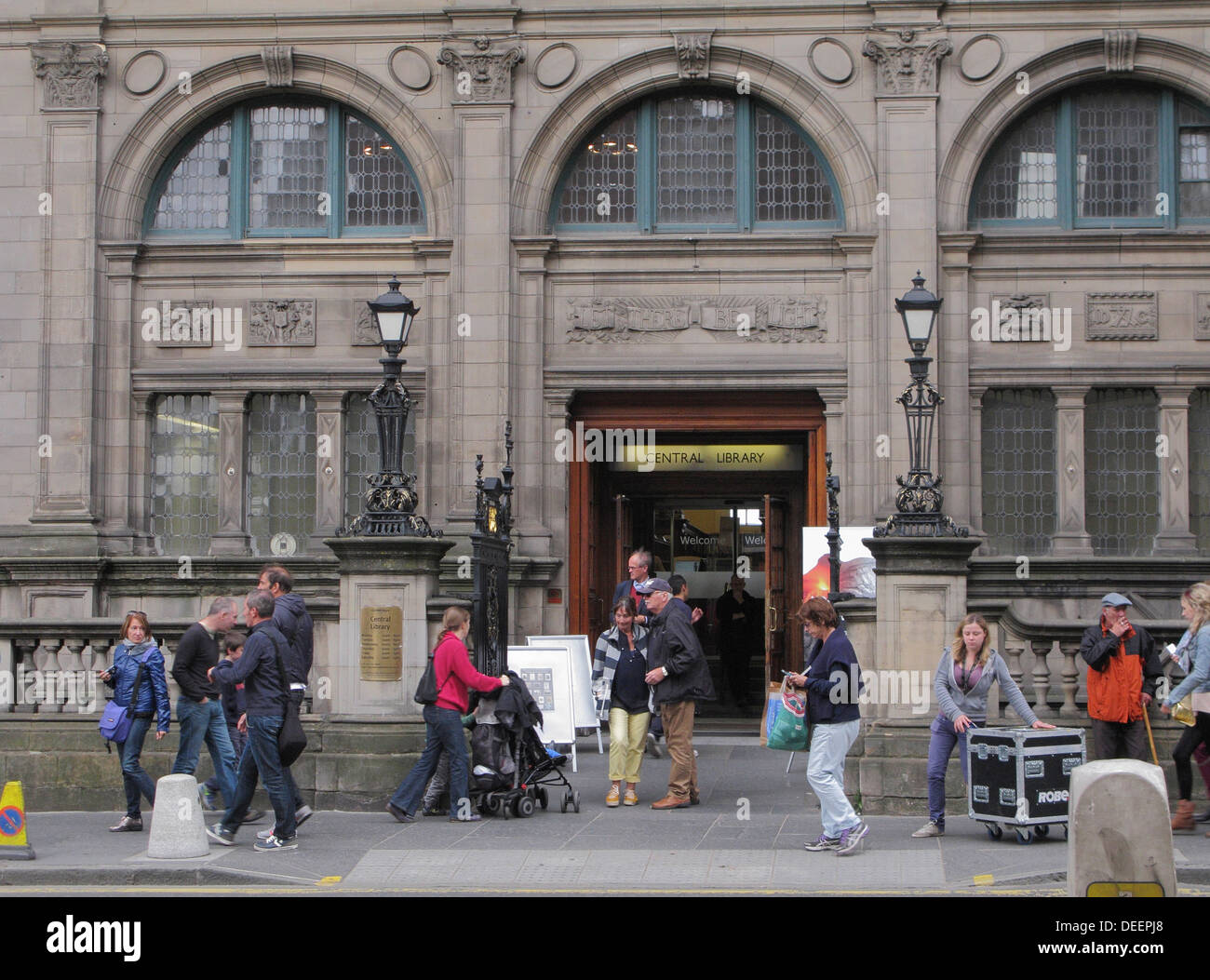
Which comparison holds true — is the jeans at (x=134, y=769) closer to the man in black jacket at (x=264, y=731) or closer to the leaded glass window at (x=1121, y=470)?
the man in black jacket at (x=264, y=731)

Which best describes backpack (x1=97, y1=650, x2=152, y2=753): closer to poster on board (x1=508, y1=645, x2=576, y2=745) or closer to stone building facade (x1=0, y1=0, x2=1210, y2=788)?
poster on board (x1=508, y1=645, x2=576, y2=745)

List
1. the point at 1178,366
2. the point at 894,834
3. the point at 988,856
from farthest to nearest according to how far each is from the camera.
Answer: the point at 1178,366 < the point at 894,834 < the point at 988,856

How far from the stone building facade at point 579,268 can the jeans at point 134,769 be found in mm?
7173

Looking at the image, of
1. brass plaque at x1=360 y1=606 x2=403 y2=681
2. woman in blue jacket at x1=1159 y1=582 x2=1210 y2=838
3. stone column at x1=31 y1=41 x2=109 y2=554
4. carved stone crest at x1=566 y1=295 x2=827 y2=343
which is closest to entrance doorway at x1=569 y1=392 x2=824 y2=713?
carved stone crest at x1=566 y1=295 x2=827 y2=343

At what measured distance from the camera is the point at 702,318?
22.5 m

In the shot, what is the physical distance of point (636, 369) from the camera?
22406mm

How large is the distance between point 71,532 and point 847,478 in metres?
10.6

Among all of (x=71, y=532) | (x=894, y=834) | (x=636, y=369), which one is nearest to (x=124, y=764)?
(x=894, y=834)

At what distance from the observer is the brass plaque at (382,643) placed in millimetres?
15602

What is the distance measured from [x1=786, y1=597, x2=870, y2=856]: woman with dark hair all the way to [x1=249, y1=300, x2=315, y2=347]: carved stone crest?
12025 millimetres

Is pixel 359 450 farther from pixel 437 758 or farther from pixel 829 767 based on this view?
pixel 829 767

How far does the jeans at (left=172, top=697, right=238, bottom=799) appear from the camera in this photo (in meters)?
14.3

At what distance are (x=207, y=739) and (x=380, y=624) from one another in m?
2.01

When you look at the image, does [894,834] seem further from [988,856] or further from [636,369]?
[636,369]
